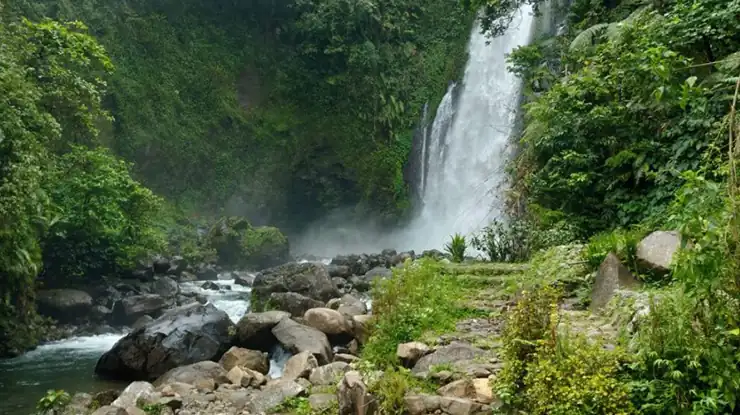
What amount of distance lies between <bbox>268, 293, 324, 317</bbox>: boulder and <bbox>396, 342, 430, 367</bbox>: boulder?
558 cm

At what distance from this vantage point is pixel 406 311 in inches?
250

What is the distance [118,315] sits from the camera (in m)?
14.2

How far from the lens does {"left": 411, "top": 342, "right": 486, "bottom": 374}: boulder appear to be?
515 cm

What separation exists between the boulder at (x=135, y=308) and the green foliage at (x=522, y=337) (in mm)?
11935

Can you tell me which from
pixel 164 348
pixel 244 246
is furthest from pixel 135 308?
pixel 244 246

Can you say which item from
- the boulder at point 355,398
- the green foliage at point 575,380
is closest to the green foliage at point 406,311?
the boulder at point 355,398

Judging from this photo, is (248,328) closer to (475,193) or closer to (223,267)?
(223,267)

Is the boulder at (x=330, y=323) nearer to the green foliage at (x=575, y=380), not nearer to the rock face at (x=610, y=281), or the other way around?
the rock face at (x=610, y=281)

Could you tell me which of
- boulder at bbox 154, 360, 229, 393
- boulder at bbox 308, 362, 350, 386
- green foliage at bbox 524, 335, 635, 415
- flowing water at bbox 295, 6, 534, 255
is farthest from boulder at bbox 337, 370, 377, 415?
flowing water at bbox 295, 6, 534, 255

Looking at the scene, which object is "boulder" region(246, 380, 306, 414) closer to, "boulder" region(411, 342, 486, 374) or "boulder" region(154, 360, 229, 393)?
"boulder" region(411, 342, 486, 374)

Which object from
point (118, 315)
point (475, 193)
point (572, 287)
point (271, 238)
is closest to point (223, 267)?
point (271, 238)

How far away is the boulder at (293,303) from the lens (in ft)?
36.2

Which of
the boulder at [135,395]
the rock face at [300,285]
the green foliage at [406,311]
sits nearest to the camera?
the green foliage at [406,311]

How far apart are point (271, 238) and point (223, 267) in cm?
216
